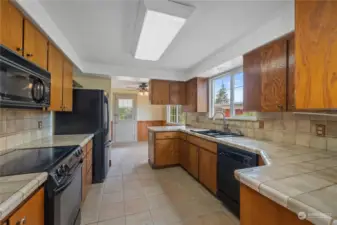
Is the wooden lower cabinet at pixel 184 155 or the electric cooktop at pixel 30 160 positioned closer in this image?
the electric cooktop at pixel 30 160

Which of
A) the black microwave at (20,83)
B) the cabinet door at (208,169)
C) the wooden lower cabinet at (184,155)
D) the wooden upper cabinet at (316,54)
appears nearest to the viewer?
the wooden upper cabinet at (316,54)

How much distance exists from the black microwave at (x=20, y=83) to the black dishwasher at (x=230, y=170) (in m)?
2.09

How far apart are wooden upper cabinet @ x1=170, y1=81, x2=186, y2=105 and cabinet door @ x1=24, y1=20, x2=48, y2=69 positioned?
2712mm

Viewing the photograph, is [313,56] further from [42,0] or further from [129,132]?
[129,132]

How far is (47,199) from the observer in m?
1.02

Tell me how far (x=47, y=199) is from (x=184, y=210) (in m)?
1.55

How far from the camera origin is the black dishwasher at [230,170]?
5.62 ft

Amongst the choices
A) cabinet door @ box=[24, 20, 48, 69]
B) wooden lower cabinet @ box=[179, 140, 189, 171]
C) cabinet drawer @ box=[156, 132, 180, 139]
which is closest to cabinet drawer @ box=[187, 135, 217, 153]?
wooden lower cabinet @ box=[179, 140, 189, 171]

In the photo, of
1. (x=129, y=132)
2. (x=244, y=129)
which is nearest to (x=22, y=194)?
(x=244, y=129)

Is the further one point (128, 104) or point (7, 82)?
point (128, 104)

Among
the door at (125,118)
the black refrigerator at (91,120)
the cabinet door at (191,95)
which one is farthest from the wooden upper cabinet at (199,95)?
the door at (125,118)

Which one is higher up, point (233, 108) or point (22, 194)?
point (233, 108)

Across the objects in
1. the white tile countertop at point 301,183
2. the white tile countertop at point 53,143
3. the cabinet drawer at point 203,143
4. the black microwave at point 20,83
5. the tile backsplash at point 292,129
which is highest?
the black microwave at point 20,83

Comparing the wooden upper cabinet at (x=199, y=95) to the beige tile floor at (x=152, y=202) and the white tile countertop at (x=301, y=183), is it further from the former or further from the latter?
the white tile countertop at (x=301, y=183)
